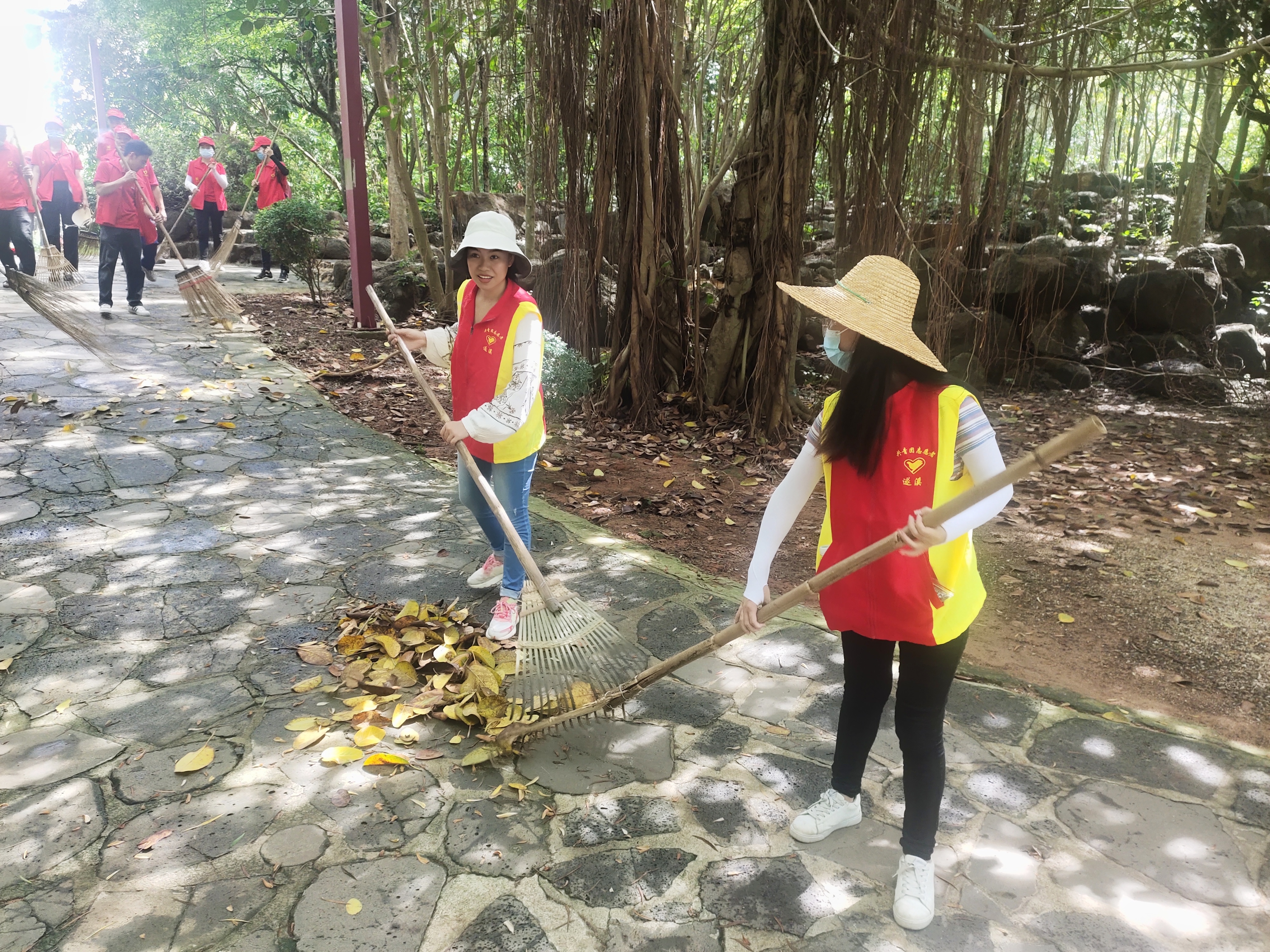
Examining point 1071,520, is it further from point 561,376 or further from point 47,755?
point 47,755

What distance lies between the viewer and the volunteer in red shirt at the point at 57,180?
9766 millimetres

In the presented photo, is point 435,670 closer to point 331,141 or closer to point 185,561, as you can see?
point 185,561

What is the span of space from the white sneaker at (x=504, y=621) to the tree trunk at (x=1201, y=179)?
4.74m

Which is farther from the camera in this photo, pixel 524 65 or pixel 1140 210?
pixel 524 65

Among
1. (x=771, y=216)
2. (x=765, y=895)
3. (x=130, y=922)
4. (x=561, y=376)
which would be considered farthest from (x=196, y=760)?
(x=771, y=216)

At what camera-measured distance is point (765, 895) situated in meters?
2.26

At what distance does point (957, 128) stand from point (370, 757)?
13.8 feet

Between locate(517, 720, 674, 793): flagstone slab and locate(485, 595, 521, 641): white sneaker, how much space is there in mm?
636

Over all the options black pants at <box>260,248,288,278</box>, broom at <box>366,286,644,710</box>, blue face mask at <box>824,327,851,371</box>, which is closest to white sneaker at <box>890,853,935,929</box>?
broom at <box>366,286,644,710</box>

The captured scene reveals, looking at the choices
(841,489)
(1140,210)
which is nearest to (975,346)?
(1140,210)

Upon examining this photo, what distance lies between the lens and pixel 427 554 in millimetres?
4281

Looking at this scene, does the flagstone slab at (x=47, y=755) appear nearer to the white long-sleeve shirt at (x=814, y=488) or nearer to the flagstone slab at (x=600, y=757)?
the flagstone slab at (x=600, y=757)

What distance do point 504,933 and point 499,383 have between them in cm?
188

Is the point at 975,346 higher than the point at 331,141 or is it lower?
lower
